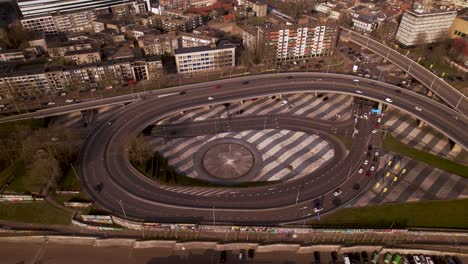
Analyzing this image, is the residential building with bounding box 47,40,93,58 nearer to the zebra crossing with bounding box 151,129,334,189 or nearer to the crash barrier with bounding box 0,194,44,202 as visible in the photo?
the zebra crossing with bounding box 151,129,334,189

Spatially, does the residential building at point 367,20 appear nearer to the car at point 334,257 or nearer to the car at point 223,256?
the car at point 334,257

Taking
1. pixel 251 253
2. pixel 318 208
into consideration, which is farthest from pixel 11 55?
pixel 318 208

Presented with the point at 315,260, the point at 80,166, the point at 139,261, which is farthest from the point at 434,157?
the point at 80,166

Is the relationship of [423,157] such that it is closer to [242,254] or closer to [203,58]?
[242,254]

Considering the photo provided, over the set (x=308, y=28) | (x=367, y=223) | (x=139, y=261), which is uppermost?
(x=308, y=28)

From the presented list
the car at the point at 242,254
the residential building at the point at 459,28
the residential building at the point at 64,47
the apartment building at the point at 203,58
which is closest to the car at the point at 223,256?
the car at the point at 242,254

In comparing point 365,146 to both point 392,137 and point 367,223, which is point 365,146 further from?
point 367,223
